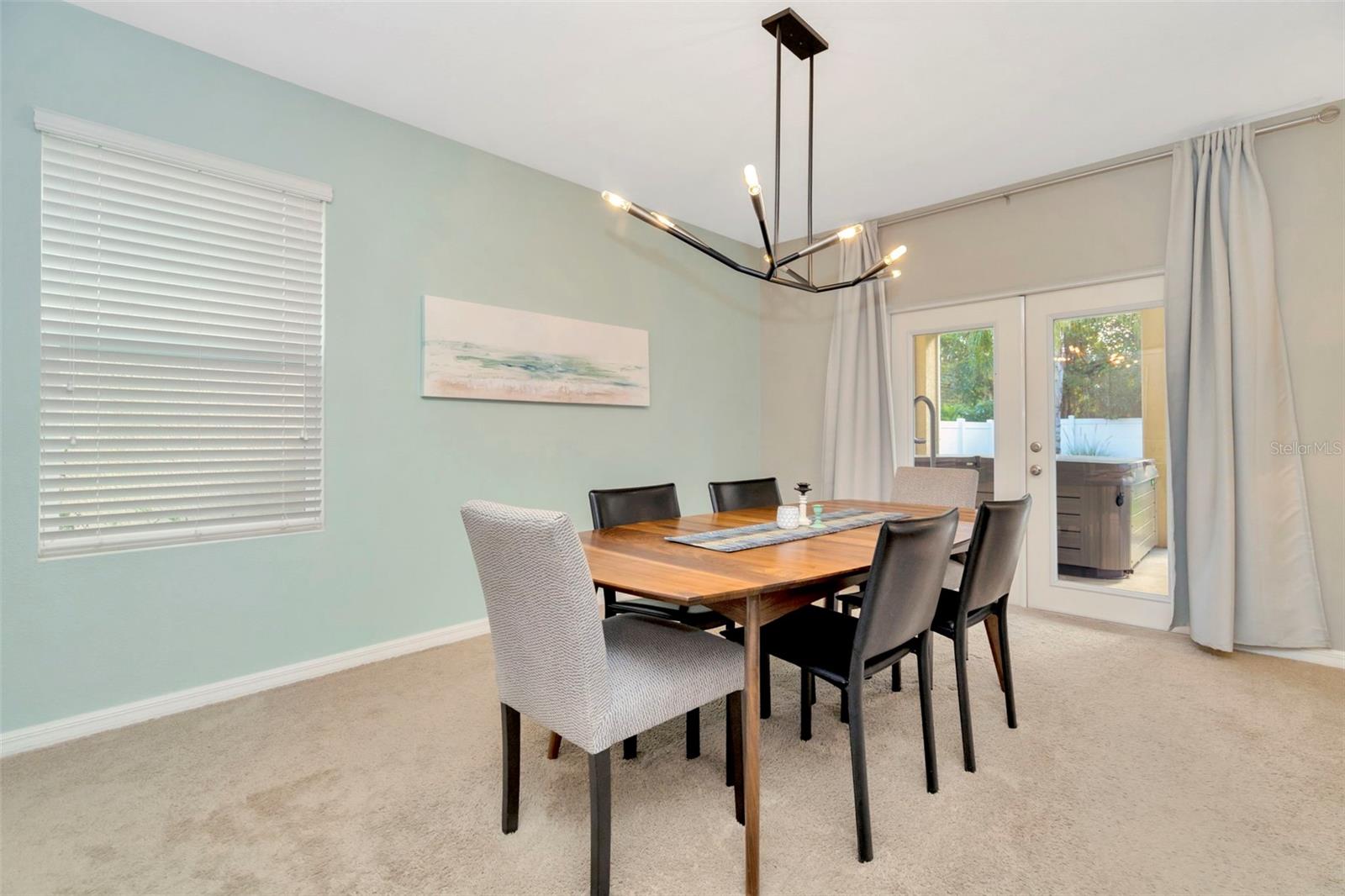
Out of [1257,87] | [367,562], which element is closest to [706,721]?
[367,562]

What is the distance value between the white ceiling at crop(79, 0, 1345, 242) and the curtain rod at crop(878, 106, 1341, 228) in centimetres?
6

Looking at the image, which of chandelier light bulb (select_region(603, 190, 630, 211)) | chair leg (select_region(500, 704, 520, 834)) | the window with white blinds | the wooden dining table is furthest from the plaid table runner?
the window with white blinds

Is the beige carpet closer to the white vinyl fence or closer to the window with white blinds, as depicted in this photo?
the window with white blinds

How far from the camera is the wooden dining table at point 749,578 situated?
1409 millimetres

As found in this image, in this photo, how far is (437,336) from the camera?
3051mm

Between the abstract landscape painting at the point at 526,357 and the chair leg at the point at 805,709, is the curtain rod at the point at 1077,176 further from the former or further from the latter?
the chair leg at the point at 805,709

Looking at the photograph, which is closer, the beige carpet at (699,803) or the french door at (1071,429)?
the beige carpet at (699,803)

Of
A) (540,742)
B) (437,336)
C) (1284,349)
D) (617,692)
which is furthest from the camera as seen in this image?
(437,336)

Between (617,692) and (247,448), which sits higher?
(247,448)

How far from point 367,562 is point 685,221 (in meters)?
2.97

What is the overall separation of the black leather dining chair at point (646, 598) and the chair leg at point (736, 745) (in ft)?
0.43

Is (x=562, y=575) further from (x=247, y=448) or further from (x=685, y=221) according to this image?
(x=685, y=221)

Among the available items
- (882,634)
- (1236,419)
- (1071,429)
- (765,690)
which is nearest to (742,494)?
(765,690)

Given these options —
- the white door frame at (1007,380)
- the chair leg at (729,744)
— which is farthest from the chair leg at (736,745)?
the white door frame at (1007,380)
